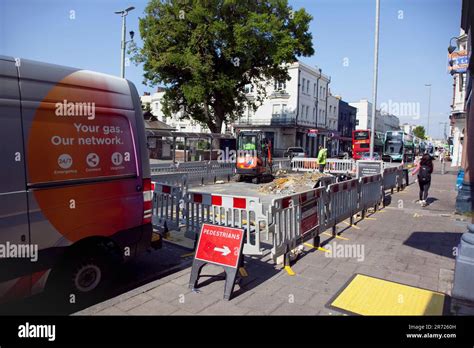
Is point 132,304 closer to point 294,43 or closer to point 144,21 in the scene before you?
point 294,43

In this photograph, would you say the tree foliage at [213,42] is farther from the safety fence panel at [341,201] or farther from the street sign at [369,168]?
the safety fence panel at [341,201]

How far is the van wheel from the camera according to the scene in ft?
12.7

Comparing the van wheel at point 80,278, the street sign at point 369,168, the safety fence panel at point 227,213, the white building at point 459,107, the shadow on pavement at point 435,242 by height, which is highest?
the white building at point 459,107

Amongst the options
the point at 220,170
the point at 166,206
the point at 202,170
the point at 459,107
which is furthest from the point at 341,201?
the point at 459,107

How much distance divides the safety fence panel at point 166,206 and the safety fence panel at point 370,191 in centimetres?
524

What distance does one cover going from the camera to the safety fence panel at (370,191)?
9359mm

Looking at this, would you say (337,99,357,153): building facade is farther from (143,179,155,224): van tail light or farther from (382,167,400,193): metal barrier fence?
(143,179,155,224): van tail light

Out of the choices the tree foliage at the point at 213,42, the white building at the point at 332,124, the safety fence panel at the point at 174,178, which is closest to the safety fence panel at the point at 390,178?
the safety fence panel at the point at 174,178

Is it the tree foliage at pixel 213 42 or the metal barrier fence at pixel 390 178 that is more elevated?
the tree foliage at pixel 213 42

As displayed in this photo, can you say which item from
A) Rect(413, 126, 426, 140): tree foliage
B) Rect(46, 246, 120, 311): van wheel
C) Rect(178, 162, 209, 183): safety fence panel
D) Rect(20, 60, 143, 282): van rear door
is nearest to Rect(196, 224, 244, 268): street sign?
Rect(20, 60, 143, 282): van rear door

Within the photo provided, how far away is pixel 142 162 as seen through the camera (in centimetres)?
469

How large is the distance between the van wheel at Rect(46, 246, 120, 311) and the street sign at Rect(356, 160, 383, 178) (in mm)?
11658

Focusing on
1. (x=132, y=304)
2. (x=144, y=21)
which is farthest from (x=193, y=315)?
(x=144, y=21)
